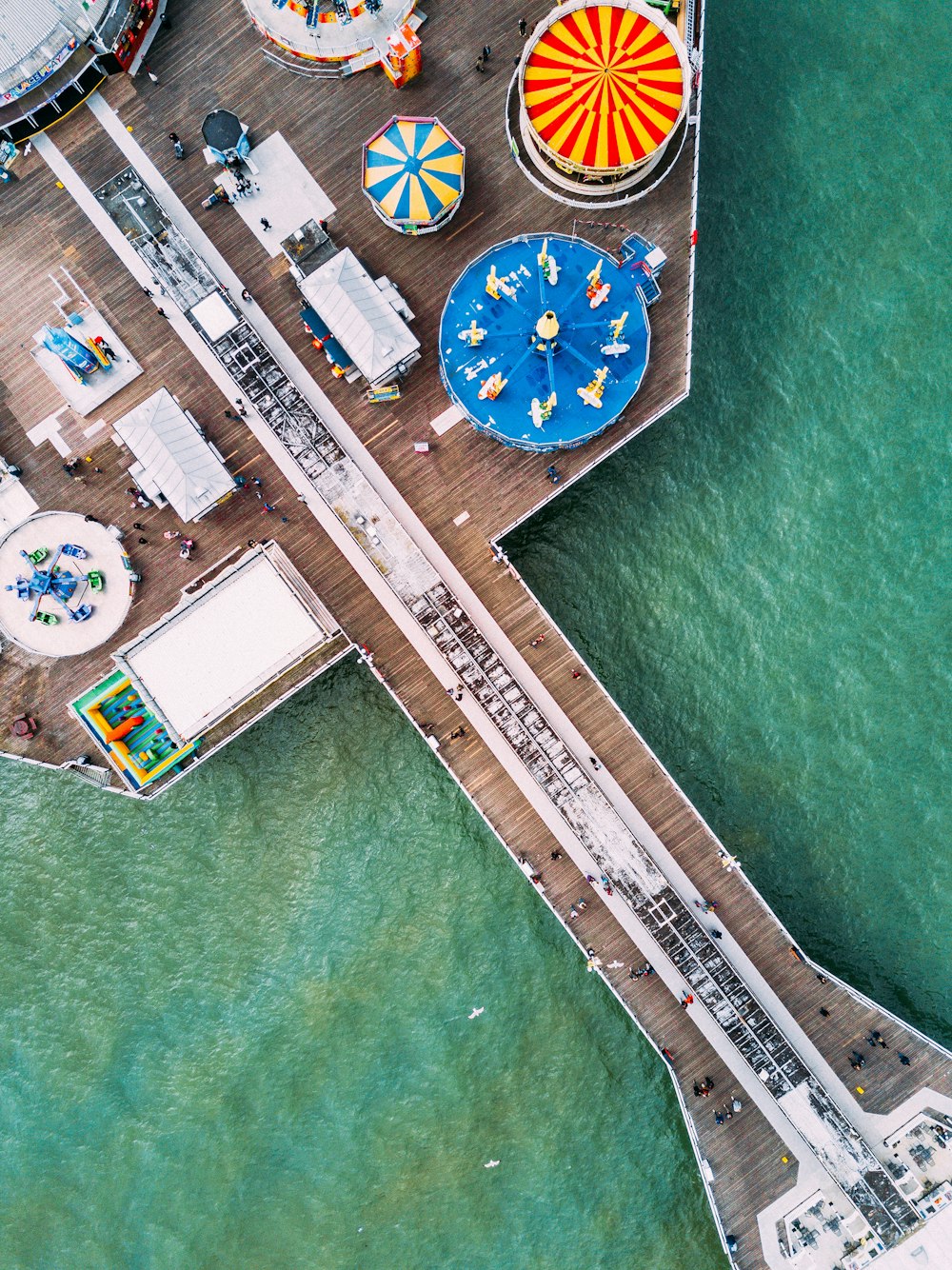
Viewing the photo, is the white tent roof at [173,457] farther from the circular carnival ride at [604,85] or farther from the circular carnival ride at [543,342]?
the circular carnival ride at [604,85]

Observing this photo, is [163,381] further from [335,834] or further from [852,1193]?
[852,1193]

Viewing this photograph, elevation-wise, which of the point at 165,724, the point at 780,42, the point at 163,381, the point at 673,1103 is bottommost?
the point at 673,1103

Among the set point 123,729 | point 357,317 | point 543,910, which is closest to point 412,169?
point 357,317

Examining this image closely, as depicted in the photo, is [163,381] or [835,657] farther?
[835,657]

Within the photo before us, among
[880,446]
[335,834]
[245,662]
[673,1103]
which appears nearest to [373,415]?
[245,662]

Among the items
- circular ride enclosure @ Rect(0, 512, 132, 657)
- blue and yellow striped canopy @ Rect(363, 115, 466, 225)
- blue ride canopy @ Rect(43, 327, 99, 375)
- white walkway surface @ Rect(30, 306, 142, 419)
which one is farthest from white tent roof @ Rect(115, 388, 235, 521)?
blue and yellow striped canopy @ Rect(363, 115, 466, 225)

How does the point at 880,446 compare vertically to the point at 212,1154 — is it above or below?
above
